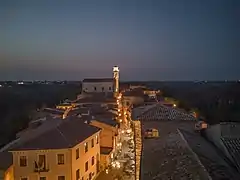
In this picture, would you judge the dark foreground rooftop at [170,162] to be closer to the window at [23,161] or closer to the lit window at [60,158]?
the lit window at [60,158]

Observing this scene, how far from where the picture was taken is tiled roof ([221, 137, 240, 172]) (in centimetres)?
757

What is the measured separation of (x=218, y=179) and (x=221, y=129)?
9.23ft

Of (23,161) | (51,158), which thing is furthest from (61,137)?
(23,161)

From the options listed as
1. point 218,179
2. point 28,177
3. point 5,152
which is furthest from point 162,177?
point 5,152

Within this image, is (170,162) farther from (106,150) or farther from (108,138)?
(108,138)

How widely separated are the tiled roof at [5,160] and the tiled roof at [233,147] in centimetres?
1049

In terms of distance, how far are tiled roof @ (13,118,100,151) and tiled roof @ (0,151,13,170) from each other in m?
0.71

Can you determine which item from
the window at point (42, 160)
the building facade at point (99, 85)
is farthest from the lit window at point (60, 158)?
the building facade at point (99, 85)

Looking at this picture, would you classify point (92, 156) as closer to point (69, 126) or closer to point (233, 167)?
point (69, 126)

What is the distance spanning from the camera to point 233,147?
8195mm

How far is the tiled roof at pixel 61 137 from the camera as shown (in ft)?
53.4

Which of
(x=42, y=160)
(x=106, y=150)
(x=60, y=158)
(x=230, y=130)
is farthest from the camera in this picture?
(x=106, y=150)

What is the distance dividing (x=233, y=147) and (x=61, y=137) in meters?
10.7

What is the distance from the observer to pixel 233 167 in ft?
24.6
